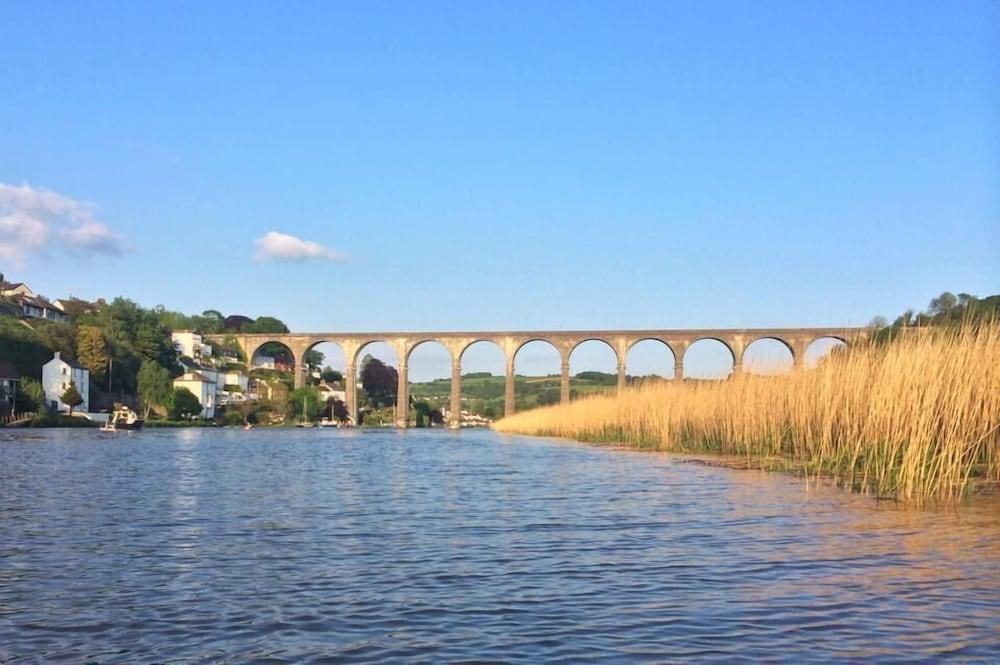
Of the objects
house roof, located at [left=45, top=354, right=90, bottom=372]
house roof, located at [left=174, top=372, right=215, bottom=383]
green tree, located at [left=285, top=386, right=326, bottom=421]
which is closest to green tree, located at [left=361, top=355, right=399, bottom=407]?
green tree, located at [left=285, top=386, right=326, bottom=421]

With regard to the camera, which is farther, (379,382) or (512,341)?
(379,382)

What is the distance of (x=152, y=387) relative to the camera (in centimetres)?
6775

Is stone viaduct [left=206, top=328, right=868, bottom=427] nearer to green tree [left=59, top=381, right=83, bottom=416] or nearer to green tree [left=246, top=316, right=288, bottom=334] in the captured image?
green tree [left=59, top=381, right=83, bottom=416]

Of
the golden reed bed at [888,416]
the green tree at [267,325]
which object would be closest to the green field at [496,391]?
the green tree at [267,325]

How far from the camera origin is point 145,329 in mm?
77312

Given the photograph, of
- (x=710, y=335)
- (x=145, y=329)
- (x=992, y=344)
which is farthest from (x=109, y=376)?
(x=992, y=344)

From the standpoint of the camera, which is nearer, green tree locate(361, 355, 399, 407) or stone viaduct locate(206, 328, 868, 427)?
stone viaduct locate(206, 328, 868, 427)

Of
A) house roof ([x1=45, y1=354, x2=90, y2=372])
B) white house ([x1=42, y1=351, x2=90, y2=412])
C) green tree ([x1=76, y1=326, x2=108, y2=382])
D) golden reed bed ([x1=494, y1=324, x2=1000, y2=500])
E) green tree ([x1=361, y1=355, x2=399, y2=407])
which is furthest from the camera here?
green tree ([x1=361, y1=355, x2=399, y2=407])

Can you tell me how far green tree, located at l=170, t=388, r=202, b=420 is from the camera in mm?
66956

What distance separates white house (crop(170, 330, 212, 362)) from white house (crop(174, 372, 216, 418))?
11.0m

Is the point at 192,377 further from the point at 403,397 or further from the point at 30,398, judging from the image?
the point at 30,398

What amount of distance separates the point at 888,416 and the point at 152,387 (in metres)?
65.3

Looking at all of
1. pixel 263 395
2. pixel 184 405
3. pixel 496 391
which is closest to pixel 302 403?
pixel 263 395

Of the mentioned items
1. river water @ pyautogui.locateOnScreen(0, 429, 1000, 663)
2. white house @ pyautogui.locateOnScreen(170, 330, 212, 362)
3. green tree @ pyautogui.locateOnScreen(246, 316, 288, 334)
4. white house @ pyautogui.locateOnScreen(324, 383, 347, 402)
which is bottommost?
river water @ pyautogui.locateOnScreen(0, 429, 1000, 663)
